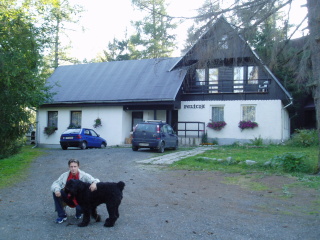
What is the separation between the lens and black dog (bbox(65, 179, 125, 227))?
5594 mm

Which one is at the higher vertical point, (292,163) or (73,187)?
(73,187)

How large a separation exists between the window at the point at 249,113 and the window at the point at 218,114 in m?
1.49

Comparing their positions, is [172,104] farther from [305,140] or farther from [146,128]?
[305,140]

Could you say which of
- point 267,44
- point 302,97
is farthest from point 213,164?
point 302,97

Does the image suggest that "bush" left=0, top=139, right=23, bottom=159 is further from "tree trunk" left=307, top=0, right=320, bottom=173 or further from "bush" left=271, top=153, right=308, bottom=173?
"tree trunk" left=307, top=0, right=320, bottom=173

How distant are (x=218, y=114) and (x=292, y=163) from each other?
13872 mm

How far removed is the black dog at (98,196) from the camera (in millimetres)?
5594

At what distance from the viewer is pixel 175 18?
9.88 metres

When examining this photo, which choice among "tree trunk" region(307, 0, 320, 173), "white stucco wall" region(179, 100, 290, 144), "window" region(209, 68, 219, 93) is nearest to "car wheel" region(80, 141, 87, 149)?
"white stucco wall" region(179, 100, 290, 144)

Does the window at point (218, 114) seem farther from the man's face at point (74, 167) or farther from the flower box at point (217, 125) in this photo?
the man's face at point (74, 167)

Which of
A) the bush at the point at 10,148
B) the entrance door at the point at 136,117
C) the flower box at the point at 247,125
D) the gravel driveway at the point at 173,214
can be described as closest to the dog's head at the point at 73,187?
the gravel driveway at the point at 173,214

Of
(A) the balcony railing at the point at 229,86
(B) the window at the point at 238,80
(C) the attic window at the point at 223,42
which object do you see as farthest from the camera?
(B) the window at the point at 238,80

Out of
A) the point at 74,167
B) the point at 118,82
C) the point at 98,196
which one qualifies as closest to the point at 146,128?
the point at 118,82

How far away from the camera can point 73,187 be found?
18.4ft
